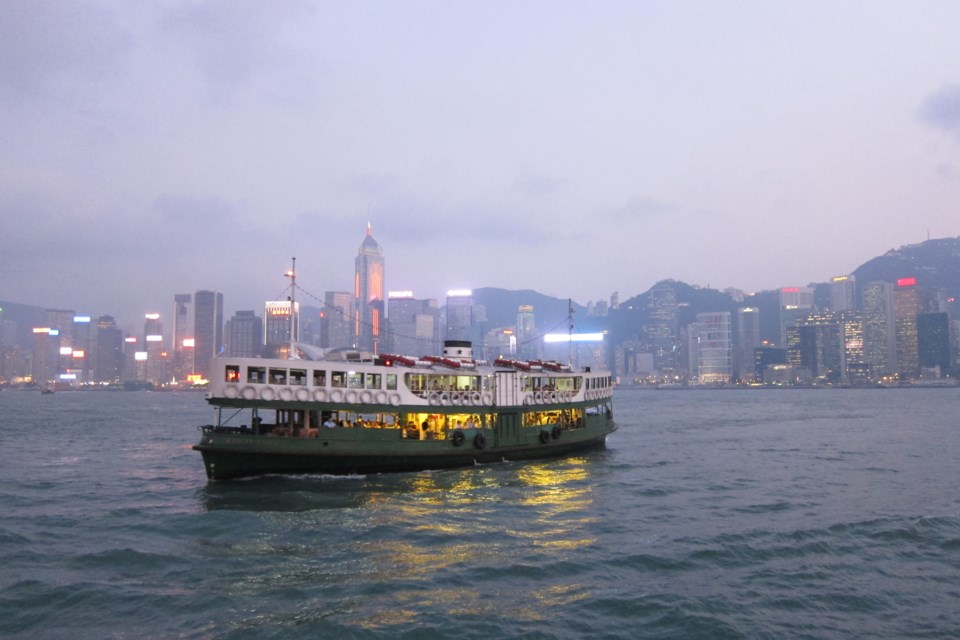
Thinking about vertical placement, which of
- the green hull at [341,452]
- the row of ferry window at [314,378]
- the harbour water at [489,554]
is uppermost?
the row of ferry window at [314,378]

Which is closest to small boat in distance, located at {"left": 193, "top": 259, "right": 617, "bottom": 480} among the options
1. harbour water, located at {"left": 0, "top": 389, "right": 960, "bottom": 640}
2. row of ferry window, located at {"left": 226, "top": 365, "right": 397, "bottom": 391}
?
row of ferry window, located at {"left": 226, "top": 365, "right": 397, "bottom": 391}

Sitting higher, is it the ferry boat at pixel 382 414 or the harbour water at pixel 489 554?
the ferry boat at pixel 382 414

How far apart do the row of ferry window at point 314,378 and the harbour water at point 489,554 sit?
4.31m

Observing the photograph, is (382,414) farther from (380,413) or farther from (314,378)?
(314,378)

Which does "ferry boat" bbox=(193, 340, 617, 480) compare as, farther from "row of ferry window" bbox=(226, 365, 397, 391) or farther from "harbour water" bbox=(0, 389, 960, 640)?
"harbour water" bbox=(0, 389, 960, 640)

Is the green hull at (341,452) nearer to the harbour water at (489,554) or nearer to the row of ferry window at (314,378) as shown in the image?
the harbour water at (489,554)

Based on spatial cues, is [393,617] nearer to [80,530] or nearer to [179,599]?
[179,599]

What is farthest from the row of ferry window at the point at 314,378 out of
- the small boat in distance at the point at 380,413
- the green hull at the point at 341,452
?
the green hull at the point at 341,452

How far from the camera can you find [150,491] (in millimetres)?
29562

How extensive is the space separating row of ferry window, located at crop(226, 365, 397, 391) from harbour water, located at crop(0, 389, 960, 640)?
14.1 feet

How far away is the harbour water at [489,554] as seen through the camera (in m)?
14.0

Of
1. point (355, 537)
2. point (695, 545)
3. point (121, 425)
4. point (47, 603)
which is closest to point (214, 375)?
point (355, 537)

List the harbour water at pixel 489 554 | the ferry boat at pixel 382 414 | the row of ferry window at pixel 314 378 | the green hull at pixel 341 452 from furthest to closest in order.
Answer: the row of ferry window at pixel 314 378 < the ferry boat at pixel 382 414 < the green hull at pixel 341 452 < the harbour water at pixel 489 554

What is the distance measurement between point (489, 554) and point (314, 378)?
13.5m
